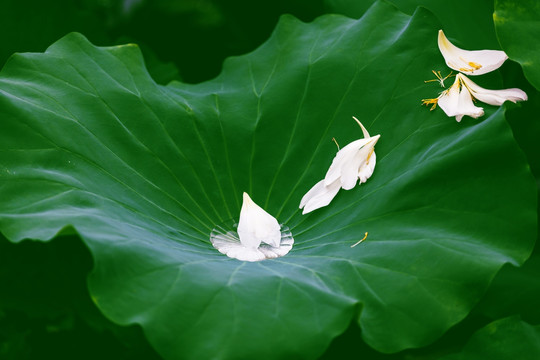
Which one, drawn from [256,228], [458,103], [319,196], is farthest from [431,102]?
[256,228]

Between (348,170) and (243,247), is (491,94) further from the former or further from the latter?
(243,247)

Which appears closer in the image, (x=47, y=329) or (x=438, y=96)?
(x=438, y=96)

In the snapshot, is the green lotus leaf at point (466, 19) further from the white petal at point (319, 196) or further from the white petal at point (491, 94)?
the white petal at point (319, 196)

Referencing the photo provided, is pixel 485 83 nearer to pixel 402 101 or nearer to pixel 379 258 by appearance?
pixel 402 101

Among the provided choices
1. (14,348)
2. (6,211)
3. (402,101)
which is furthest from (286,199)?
(14,348)

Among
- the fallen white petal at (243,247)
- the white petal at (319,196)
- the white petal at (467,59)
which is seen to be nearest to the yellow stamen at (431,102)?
the white petal at (467,59)
